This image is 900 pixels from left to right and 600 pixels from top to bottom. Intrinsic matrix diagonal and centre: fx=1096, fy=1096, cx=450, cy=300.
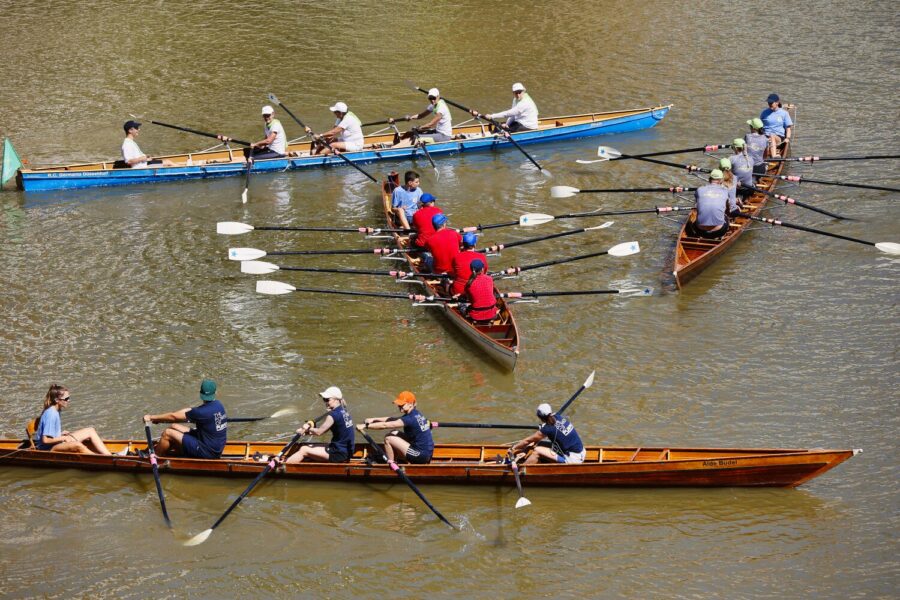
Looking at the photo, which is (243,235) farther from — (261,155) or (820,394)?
(820,394)

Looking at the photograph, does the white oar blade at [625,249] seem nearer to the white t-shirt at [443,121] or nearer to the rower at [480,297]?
the rower at [480,297]

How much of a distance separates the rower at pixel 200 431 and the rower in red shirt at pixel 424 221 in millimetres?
5922

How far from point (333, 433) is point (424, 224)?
19.7ft

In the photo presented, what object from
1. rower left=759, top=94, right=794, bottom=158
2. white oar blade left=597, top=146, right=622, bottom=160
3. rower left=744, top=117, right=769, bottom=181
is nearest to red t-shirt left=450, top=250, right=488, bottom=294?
white oar blade left=597, top=146, right=622, bottom=160

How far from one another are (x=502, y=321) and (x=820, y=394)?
4.48 meters

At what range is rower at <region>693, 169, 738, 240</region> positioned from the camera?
18203 millimetres

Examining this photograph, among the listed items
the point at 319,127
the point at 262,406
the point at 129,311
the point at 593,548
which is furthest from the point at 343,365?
the point at 319,127

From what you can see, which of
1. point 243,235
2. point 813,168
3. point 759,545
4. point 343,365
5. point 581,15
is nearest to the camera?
point 759,545

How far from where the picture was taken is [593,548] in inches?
474

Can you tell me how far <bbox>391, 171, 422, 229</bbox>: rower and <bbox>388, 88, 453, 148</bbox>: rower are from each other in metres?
4.11

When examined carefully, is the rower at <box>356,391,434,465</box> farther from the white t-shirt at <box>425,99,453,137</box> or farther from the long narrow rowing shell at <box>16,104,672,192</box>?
the white t-shirt at <box>425,99,453,137</box>

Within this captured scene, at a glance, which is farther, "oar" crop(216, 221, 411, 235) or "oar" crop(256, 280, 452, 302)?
"oar" crop(216, 221, 411, 235)

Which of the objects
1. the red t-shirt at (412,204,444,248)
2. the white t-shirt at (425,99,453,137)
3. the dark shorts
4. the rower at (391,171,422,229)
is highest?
the white t-shirt at (425,99,453,137)

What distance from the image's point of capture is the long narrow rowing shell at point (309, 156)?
866 inches
